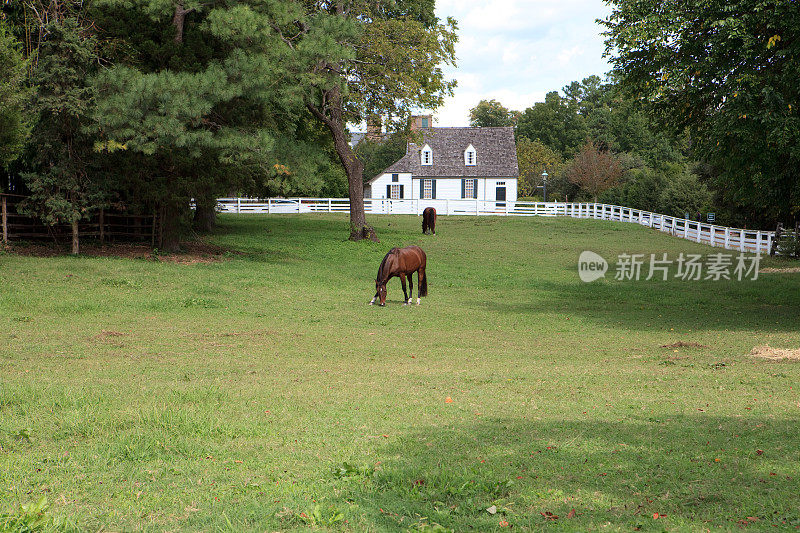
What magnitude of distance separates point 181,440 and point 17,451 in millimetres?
1377

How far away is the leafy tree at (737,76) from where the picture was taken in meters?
14.7

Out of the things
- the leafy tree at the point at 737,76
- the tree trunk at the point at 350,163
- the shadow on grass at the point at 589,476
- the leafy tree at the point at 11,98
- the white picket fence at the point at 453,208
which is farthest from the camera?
the white picket fence at the point at 453,208

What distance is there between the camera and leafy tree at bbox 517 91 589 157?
10106 cm

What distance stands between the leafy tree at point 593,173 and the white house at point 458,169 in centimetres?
746

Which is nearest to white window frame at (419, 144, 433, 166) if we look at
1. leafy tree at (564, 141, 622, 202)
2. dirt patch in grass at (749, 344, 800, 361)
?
Answer: leafy tree at (564, 141, 622, 202)

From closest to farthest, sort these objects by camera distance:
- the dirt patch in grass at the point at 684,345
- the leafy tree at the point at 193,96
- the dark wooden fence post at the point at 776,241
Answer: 1. the dirt patch in grass at the point at 684,345
2. the leafy tree at the point at 193,96
3. the dark wooden fence post at the point at 776,241

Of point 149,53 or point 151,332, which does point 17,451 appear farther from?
point 149,53

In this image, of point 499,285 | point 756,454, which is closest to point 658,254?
point 499,285

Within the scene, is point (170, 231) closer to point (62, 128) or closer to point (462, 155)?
point (62, 128)

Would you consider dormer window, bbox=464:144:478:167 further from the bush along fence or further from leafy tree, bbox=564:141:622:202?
the bush along fence

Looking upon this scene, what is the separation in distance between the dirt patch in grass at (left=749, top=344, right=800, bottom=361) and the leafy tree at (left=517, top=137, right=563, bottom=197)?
240 feet

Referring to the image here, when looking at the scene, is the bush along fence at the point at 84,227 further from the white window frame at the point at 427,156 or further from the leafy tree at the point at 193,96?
the white window frame at the point at 427,156

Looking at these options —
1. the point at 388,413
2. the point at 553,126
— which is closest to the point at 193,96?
the point at 388,413

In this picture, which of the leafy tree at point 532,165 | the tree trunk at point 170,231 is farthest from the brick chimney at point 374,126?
the leafy tree at point 532,165
